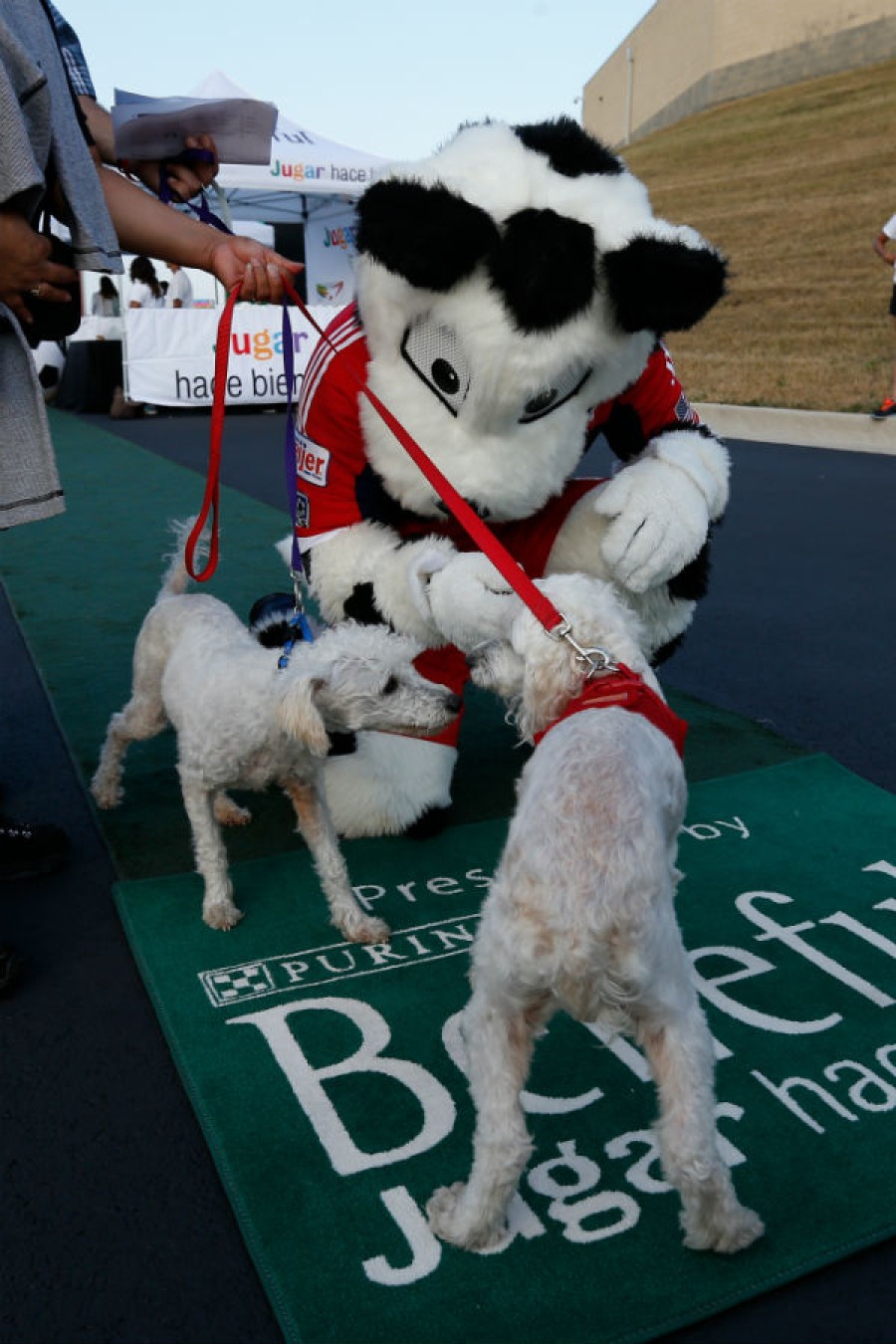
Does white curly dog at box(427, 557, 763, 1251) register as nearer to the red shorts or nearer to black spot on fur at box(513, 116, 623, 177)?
the red shorts

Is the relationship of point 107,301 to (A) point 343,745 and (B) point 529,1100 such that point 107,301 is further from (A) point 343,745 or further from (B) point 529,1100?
(B) point 529,1100

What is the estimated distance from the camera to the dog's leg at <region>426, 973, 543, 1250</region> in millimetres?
1535

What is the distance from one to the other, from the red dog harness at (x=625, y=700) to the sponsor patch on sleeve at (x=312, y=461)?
126 centimetres

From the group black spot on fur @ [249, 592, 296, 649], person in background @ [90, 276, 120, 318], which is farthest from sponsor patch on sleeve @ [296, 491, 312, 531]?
person in background @ [90, 276, 120, 318]

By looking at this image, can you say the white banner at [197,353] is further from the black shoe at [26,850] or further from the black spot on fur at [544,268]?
the black spot on fur at [544,268]

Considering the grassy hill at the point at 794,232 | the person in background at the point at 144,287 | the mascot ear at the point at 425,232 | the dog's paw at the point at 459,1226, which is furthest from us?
the grassy hill at the point at 794,232

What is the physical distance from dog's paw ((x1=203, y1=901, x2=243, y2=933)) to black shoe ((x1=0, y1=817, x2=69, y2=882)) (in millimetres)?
515

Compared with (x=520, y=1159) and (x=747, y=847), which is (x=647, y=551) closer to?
(x=747, y=847)

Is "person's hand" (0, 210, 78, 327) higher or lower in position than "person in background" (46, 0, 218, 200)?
lower

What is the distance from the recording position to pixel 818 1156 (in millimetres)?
1755

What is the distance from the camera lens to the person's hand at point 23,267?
1814 millimetres

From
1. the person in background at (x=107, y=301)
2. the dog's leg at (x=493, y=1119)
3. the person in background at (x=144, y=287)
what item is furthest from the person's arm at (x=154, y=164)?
the person in background at (x=107, y=301)

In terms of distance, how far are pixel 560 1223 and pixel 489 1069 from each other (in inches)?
11.8

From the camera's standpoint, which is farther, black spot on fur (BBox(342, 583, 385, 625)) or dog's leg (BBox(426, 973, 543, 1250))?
black spot on fur (BBox(342, 583, 385, 625))
